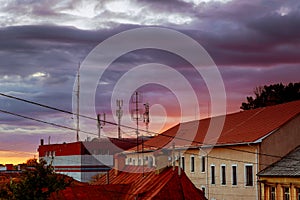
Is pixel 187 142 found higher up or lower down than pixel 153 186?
higher up

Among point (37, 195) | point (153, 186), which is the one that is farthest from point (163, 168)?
point (37, 195)

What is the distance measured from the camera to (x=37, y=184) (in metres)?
35.4

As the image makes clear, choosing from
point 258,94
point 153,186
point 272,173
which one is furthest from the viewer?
point 258,94

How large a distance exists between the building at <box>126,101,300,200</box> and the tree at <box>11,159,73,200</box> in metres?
13.0

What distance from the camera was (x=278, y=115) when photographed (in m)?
54.5

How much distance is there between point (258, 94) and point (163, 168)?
135 feet

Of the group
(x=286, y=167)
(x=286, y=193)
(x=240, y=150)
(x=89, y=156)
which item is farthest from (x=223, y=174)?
(x=89, y=156)

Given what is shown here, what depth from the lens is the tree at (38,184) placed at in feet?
114

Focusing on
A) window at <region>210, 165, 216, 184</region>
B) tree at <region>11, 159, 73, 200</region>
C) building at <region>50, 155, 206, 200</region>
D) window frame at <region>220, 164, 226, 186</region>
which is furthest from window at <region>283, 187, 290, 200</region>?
tree at <region>11, 159, 73, 200</region>

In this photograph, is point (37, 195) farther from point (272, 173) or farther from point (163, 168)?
point (272, 173)

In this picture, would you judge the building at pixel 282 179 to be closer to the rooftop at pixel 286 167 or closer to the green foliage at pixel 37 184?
the rooftop at pixel 286 167

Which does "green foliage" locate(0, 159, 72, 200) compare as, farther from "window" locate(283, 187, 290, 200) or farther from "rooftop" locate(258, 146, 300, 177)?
"rooftop" locate(258, 146, 300, 177)

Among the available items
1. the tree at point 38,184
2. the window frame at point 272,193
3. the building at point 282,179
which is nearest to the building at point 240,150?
the building at point 282,179

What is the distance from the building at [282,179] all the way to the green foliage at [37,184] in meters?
17.3
